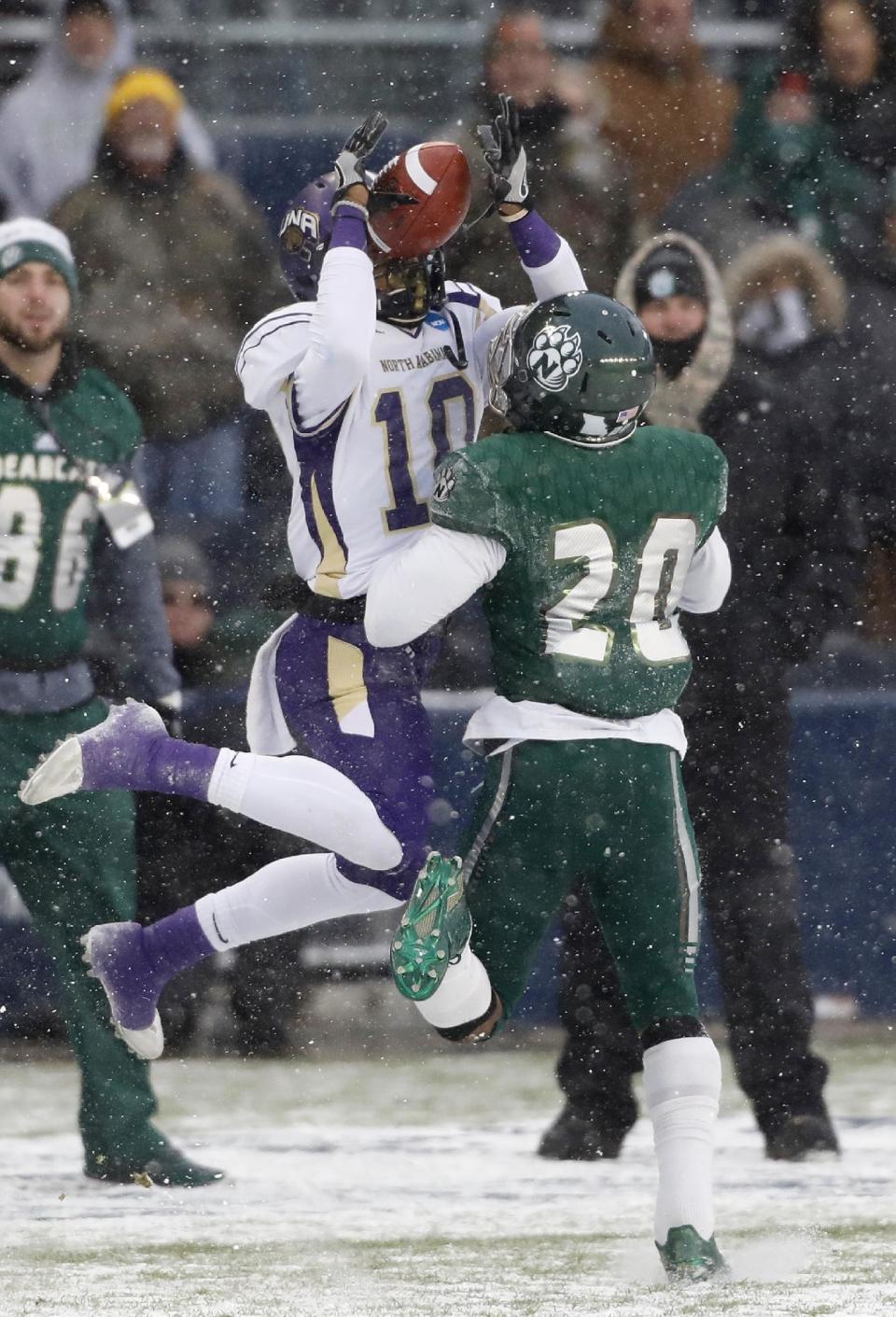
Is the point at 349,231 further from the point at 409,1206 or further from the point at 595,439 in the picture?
the point at 409,1206

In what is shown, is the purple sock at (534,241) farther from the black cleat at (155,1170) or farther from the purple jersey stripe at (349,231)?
the black cleat at (155,1170)

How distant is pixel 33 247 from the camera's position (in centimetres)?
545

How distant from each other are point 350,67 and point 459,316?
2.38 m

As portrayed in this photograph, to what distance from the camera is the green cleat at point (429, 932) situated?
3484 mm

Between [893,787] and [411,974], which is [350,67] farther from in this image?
[411,974]

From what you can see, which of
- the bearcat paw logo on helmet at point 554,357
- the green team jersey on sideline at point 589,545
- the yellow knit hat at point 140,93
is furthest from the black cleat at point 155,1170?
the yellow knit hat at point 140,93

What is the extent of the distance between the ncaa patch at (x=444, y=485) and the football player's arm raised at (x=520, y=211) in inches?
20.2

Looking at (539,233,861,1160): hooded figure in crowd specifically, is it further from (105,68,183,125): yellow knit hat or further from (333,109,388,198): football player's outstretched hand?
(105,68,183,125): yellow knit hat

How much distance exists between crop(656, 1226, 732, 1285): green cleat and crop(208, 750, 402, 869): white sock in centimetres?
82

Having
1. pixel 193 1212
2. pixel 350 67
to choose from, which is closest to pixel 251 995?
pixel 193 1212

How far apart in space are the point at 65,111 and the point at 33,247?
2.58 ft

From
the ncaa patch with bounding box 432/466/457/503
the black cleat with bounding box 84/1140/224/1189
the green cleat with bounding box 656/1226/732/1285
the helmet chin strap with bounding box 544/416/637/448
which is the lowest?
the black cleat with bounding box 84/1140/224/1189

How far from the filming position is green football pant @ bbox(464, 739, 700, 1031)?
3654mm

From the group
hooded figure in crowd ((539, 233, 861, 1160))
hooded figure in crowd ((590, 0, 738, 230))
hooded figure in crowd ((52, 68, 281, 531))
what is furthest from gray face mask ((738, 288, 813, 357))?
hooded figure in crowd ((52, 68, 281, 531))
